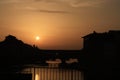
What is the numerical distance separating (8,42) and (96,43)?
65.5 m

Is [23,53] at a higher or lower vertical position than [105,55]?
higher

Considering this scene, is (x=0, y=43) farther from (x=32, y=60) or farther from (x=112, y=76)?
(x=112, y=76)

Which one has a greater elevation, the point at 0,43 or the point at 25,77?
the point at 0,43

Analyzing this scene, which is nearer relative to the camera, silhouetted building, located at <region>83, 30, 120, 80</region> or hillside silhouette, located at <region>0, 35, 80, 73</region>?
silhouetted building, located at <region>83, 30, 120, 80</region>

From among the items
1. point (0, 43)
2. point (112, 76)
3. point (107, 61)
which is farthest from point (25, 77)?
point (0, 43)

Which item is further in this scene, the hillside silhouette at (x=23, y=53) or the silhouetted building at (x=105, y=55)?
the hillside silhouette at (x=23, y=53)

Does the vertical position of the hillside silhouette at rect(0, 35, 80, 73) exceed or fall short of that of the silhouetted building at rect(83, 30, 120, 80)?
it exceeds it

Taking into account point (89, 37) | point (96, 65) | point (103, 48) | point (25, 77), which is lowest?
point (25, 77)

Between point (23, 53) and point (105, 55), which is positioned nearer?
point (105, 55)

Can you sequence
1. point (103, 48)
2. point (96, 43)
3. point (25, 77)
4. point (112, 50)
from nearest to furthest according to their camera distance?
1. point (25, 77)
2. point (112, 50)
3. point (103, 48)
4. point (96, 43)

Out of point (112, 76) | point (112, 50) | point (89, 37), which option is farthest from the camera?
point (89, 37)

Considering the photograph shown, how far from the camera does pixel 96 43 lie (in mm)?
31219

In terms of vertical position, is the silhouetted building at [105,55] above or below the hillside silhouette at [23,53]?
→ below

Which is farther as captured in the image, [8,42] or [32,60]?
[32,60]
